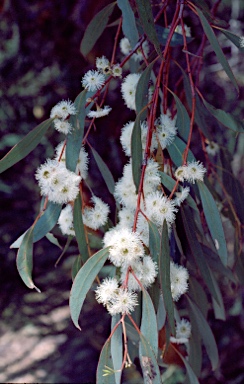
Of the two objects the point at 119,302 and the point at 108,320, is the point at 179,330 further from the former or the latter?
the point at 108,320

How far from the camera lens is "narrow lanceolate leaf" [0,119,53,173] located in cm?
71

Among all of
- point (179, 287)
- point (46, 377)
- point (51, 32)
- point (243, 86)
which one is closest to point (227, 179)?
point (179, 287)

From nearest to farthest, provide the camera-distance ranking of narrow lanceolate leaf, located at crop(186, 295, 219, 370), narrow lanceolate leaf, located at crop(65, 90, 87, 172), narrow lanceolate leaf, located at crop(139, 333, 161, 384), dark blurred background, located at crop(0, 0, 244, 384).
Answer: narrow lanceolate leaf, located at crop(139, 333, 161, 384)
narrow lanceolate leaf, located at crop(65, 90, 87, 172)
narrow lanceolate leaf, located at crop(186, 295, 219, 370)
dark blurred background, located at crop(0, 0, 244, 384)

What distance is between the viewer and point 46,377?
1466 millimetres

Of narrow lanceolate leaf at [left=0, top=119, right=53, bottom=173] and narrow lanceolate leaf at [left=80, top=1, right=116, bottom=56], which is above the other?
narrow lanceolate leaf at [left=80, top=1, right=116, bottom=56]

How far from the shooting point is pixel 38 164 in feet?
4.83

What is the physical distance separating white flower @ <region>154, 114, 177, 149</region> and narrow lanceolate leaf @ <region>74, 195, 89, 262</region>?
0.17 metres

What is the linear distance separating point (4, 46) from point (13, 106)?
0.19 metres

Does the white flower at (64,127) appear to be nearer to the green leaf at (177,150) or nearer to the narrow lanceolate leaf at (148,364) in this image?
the green leaf at (177,150)

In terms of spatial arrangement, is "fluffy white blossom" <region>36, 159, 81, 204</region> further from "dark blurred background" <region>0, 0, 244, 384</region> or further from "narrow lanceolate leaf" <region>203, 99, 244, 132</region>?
"dark blurred background" <region>0, 0, 244, 384</region>

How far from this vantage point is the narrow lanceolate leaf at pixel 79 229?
746 millimetres

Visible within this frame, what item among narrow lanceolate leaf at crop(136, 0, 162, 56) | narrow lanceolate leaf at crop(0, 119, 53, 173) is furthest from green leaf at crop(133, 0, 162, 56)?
narrow lanceolate leaf at crop(0, 119, 53, 173)

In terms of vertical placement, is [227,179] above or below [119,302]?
above

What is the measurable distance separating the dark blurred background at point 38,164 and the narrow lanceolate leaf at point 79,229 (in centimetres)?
63
